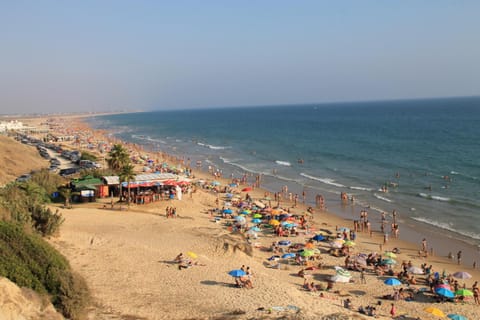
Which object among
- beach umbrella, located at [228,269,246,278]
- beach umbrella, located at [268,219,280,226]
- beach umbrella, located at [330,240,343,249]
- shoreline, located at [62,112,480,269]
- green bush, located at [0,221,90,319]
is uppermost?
green bush, located at [0,221,90,319]

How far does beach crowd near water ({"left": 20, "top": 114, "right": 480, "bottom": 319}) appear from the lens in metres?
15.0

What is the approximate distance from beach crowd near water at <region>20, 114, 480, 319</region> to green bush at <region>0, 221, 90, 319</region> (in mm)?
3054

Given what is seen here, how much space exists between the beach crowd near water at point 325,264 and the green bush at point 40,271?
3.05 metres

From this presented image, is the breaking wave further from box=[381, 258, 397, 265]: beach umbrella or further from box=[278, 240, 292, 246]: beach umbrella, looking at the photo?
box=[381, 258, 397, 265]: beach umbrella

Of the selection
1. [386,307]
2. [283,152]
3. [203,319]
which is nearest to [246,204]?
[386,307]

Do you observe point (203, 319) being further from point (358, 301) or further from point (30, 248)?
point (358, 301)

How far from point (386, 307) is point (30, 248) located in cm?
1297

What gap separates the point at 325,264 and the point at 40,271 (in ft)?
42.7

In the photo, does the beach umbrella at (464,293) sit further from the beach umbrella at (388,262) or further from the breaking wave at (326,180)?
the breaking wave at (326,180)

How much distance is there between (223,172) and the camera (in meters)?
46.6

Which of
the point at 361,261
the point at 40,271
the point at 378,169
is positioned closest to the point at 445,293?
the point at 361,261

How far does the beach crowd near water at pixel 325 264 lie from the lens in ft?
49.1

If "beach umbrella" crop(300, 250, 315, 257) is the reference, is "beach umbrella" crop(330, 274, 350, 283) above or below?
below

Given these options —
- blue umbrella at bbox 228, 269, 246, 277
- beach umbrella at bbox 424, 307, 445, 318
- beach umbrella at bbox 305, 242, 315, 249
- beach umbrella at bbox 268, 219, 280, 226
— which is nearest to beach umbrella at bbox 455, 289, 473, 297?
beach umbrella at bbox 424, 307, 445, 318
